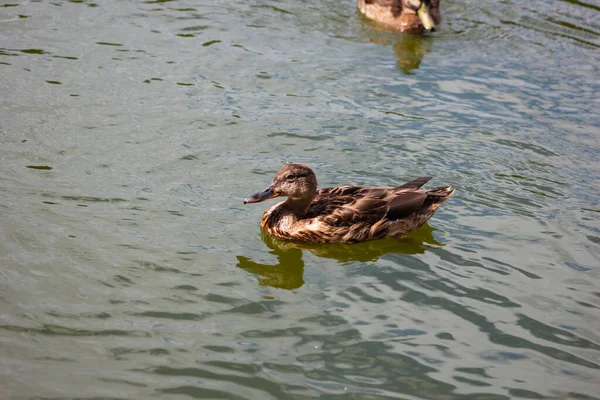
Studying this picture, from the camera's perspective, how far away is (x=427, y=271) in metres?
7.11

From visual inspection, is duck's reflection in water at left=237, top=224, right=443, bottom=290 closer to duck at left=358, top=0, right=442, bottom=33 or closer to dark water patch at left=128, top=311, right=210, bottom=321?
dark water patch at left=128, top=311, right=210, bottom=321

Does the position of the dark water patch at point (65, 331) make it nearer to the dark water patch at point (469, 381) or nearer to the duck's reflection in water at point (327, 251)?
the duck's reflection in water at point (327, 251)

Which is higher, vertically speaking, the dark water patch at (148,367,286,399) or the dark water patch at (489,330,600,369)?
the dark water patch at (489,330,600,369)

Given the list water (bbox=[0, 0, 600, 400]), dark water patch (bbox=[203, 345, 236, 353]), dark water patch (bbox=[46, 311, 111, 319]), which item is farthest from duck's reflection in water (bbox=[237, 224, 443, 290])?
dark water patch (bbox=[46, 311, 111, 319])

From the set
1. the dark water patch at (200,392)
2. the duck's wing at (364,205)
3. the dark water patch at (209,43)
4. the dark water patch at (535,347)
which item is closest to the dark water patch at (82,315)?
the dark water patch at (200,392)

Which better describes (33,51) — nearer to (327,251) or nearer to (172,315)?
(327,251)

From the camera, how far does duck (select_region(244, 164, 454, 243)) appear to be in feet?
25.4

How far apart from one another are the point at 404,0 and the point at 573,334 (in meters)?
9.94

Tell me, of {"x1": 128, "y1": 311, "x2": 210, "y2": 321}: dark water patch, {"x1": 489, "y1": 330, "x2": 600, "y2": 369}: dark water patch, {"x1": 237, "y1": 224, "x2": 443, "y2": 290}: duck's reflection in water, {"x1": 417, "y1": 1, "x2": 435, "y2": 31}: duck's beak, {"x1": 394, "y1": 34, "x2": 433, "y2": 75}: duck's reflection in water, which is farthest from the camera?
{"x1": 417, "y1": 1, "x2": 435, "y2": 31}: duck's beak

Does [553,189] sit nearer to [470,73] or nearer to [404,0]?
[470,73]

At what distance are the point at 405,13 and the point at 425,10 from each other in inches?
17.1

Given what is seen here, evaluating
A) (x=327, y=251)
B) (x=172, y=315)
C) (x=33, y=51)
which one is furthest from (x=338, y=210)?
(x=33, y=51)

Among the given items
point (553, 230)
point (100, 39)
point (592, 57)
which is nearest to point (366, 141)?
point (553, 230)

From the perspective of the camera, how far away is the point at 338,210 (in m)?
7.80
